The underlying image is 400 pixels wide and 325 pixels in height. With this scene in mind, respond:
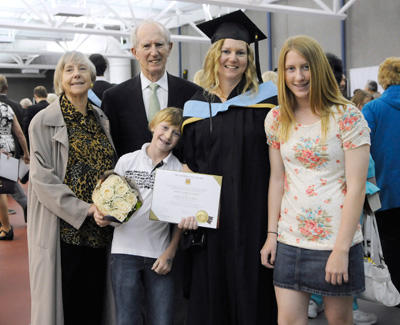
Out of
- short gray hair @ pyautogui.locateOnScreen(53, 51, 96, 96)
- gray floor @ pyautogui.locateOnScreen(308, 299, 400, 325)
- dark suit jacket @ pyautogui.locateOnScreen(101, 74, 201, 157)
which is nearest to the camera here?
short gray hair @ pyautogui.locateOnScreen(53, 51, 96, 96)

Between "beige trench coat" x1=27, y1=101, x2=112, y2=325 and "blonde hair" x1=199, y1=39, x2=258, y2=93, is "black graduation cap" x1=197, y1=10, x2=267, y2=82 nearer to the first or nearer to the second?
"blonde hair" x1=199, y1=39, x2=258, y2=93

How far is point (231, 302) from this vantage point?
233 cm

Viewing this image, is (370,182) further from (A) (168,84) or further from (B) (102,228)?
(B) (102,228)

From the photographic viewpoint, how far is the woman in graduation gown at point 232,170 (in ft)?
7.40

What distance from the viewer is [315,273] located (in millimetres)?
1938

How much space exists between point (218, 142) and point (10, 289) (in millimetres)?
2890

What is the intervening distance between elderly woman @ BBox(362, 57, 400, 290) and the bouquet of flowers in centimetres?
212

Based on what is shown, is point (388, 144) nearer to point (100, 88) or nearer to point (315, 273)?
point (315, 273)

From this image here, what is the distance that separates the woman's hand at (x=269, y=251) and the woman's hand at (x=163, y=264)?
18.2 inches

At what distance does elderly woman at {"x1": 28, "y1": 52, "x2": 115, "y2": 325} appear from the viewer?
2.47 m

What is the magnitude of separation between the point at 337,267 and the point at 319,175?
0.36 m

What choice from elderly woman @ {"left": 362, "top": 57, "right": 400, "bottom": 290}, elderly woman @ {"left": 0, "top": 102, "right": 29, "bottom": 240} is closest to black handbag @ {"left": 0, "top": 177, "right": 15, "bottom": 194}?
elderly woman @ {"left": 0, "top": 102, "right": 29, "bottom": 240}

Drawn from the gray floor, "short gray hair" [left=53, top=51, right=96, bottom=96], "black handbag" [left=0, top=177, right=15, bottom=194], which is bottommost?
the gray floor

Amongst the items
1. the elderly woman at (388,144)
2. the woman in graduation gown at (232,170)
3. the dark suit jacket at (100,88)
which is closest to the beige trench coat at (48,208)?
the woman in graduation gown at (232,170)
